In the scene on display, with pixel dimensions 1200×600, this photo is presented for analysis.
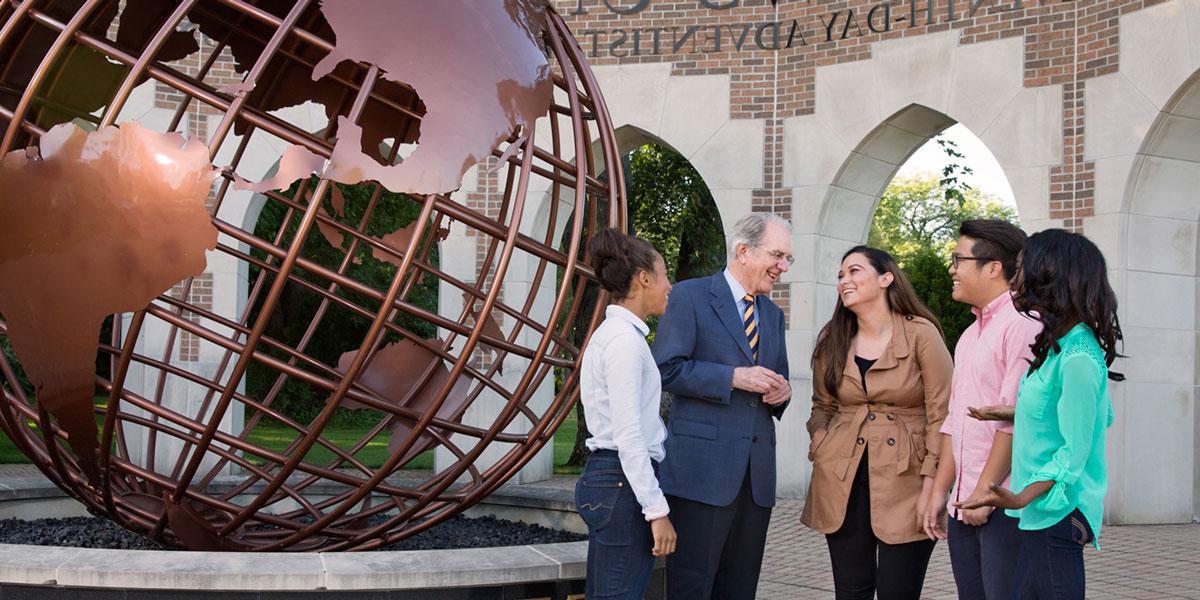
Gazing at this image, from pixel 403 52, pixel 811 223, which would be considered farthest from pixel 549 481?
pixel 403 52

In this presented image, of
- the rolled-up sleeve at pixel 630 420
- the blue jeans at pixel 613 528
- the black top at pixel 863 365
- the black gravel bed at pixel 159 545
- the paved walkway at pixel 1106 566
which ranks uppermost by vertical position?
the black top at pixel 863 365

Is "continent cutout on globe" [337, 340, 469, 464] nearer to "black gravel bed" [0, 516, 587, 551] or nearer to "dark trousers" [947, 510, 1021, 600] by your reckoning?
"black gravel bed" [0, 516, 587, 551]

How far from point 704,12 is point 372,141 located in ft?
23.1

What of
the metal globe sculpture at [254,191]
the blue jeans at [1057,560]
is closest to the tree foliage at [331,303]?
the metal globe sculpture at [254,191]

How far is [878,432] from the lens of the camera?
3938mm

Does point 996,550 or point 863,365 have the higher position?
point 863,365

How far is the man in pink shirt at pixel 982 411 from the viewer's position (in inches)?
129

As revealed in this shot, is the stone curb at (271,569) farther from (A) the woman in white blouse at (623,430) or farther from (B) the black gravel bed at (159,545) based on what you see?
(B) the black gravel bed at (159,545)

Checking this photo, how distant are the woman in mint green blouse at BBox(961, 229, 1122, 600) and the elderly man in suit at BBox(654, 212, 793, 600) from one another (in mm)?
972

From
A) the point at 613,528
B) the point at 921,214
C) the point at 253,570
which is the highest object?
the point at 921,214

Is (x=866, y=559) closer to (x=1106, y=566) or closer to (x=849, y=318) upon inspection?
(x=849, y=318)

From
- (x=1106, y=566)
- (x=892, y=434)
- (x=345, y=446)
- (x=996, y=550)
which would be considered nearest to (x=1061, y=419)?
(x=996, y=550)

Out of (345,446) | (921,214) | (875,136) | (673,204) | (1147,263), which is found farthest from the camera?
(921,214)

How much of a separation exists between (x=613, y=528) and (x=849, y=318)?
4.01 ft
